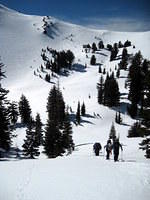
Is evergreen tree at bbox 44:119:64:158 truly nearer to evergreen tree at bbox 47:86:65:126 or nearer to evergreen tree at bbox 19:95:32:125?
evergreen tree at bbox 47:86:65:126

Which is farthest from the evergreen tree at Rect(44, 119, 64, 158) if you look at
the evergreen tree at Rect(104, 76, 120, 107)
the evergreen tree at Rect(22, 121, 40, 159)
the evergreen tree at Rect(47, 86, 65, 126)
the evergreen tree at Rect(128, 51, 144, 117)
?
the evergreen tree at Rect(128, 51, 144, 117)

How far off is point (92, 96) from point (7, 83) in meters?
71.4

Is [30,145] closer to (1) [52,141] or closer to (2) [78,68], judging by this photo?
(1) [52,141]

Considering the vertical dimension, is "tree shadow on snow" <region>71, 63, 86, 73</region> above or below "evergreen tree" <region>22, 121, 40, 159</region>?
above

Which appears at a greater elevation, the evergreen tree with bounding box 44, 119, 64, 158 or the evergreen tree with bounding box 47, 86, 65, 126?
the evergreen tree with bounding box 47, 86, 65, 126

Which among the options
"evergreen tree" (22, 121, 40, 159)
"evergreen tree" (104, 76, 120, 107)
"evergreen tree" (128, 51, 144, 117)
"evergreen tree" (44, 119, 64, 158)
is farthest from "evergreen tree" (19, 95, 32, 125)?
"evergreen tree" (128, 51, 144, 117)

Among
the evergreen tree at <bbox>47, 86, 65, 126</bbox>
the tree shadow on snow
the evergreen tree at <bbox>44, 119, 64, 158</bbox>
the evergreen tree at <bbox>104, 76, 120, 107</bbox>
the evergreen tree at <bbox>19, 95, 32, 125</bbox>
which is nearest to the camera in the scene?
the evergreen tree at <bbox>44, 119, 64, 158</bbox>

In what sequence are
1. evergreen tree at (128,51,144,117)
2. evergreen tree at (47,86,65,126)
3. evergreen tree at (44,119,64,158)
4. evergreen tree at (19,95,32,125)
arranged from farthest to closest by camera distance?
evergreen tree at (128,51,144,117), evergreen tree at (19,95,32,125), evergreen tree at (47,86,65,126), evergreen tree at (44,119,64,158)

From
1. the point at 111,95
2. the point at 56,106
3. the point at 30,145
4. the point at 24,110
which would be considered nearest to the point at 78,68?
the point at 111,95

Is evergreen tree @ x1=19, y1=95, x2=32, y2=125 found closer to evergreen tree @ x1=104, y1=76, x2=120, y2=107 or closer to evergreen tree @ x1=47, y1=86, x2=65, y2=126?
evergreen tree @ x1=47, y1=86, x2=65, y2=126

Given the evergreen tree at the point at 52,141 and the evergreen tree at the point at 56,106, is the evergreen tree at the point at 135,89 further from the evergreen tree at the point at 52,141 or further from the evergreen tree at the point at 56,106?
the evergreen tree at the point at 52,141

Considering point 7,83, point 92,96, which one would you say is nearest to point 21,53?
point 7,83

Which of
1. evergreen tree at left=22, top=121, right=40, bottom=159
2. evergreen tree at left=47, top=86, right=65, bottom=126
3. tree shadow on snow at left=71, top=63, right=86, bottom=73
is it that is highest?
tree shadow on snow at left=71, top=63, right=86, bottom=73

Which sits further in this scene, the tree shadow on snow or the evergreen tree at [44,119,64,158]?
the tree shadow on snow
